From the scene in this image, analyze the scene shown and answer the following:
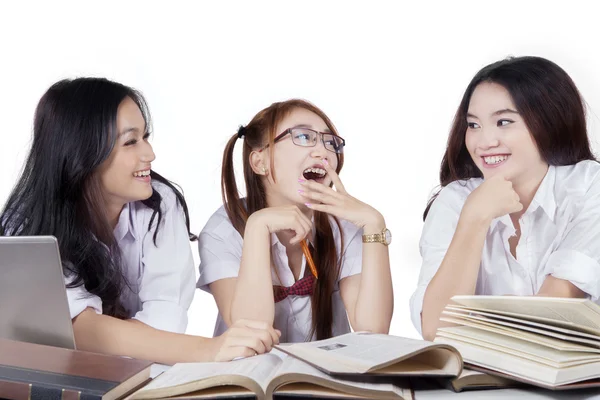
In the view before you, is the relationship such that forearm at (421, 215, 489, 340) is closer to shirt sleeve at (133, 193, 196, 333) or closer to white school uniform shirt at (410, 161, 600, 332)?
white school uniform shirt at (410, 161, 600, 332)

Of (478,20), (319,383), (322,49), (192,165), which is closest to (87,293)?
(319,383)

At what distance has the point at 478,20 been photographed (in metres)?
3.25

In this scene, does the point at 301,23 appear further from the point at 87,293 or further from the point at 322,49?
the point at 87,293

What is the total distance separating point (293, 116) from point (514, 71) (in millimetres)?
678

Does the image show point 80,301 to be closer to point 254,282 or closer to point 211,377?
point 254,282

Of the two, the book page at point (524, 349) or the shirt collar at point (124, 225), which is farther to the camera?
the shirt collar at point (124, 225)

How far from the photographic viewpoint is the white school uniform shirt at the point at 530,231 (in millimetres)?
1971

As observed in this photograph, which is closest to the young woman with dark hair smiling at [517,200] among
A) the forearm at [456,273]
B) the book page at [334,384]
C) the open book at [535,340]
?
the forearm at [456,273]

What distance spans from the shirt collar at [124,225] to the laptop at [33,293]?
2.43ft

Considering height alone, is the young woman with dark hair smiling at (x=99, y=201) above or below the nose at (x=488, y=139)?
below

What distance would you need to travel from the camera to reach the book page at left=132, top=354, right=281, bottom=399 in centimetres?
88

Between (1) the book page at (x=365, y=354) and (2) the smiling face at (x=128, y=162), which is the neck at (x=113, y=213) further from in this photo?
(1) the book page at (x=365, y=354)

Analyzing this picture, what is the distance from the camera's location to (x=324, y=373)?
0.93 m

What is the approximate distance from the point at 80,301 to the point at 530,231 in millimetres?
1327
